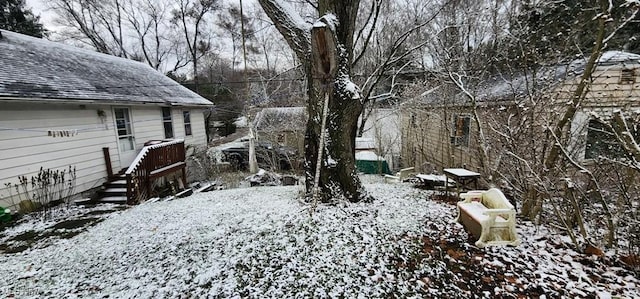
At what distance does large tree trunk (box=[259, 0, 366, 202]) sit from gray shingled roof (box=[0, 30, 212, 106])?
19.9ft

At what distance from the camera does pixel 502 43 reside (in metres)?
7.72

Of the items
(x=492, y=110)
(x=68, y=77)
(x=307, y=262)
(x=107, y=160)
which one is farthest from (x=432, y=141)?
(x=68, y=77)

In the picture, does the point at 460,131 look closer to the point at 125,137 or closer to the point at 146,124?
the point at 146,124

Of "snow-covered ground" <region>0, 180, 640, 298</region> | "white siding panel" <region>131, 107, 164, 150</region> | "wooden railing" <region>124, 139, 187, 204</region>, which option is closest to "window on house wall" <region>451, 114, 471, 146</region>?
"snow-covered ground" <region>0, 180, 640, 298</region>

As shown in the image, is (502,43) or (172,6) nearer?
(502,43)

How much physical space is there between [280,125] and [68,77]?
360 inches

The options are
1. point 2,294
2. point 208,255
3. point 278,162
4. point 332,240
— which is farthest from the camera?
point 278,162

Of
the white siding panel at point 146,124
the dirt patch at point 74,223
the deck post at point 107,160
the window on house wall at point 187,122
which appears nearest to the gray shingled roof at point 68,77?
the white siding panel at point 146,124

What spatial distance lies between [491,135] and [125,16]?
2517 centimetres

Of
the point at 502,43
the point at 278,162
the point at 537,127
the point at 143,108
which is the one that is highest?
the point at 502,43

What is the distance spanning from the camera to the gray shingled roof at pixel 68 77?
6.28 m

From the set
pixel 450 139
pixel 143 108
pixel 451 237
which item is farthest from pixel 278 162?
pixel 451 237

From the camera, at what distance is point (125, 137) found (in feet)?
28.9

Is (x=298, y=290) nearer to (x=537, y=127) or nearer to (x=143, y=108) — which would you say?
(x=537, y=127)
